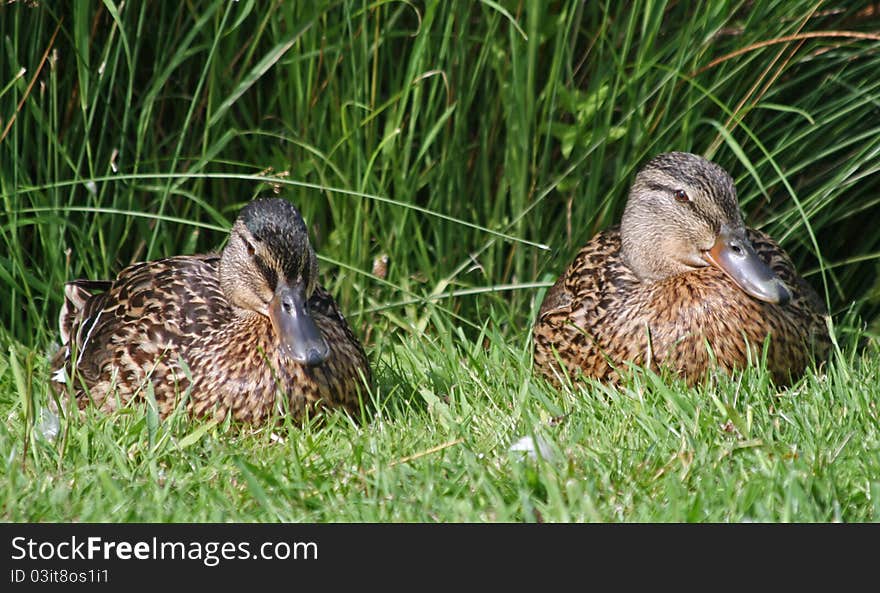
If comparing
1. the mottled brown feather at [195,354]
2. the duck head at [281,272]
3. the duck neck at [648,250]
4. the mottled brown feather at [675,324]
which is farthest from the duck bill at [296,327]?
the duck neck at [648,250]

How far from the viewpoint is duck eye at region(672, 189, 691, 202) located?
5207mm

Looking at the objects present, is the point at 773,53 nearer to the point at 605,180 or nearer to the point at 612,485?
the point at 605,180

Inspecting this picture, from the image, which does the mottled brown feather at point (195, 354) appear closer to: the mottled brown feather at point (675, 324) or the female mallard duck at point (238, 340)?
the female mallard duck at point (238, 340)

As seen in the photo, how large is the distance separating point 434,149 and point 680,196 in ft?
4.22

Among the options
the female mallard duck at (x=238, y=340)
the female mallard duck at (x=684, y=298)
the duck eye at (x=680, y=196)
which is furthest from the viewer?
the duck eye at (x=680, y=196)

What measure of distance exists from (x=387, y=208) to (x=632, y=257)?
1147 millimetres

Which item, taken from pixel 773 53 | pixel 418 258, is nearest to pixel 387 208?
pixel 418 258

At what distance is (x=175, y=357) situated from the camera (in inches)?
194

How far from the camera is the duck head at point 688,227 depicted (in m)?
5.02

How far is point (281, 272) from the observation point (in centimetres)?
468

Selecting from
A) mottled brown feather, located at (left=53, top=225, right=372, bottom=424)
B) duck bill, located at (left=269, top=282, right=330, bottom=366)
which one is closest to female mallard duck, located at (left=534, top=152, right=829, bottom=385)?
mottled brown feather, located at (left=53, top=225, right=372, bottom=424)

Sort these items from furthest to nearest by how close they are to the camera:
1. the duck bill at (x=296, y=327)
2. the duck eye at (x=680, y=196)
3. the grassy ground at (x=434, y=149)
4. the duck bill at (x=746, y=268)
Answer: the grassy ground at (x=434, y=149) < the duck eye at (x=680, y=196) < the duck bill at (x=746, y=268) < the duck bill at (x=296, y=327)

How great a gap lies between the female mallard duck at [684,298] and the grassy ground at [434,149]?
0.18 metres

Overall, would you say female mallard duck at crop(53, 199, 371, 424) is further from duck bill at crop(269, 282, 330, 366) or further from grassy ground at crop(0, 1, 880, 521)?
grassy ground at crop(0, 1, 880, 521)
